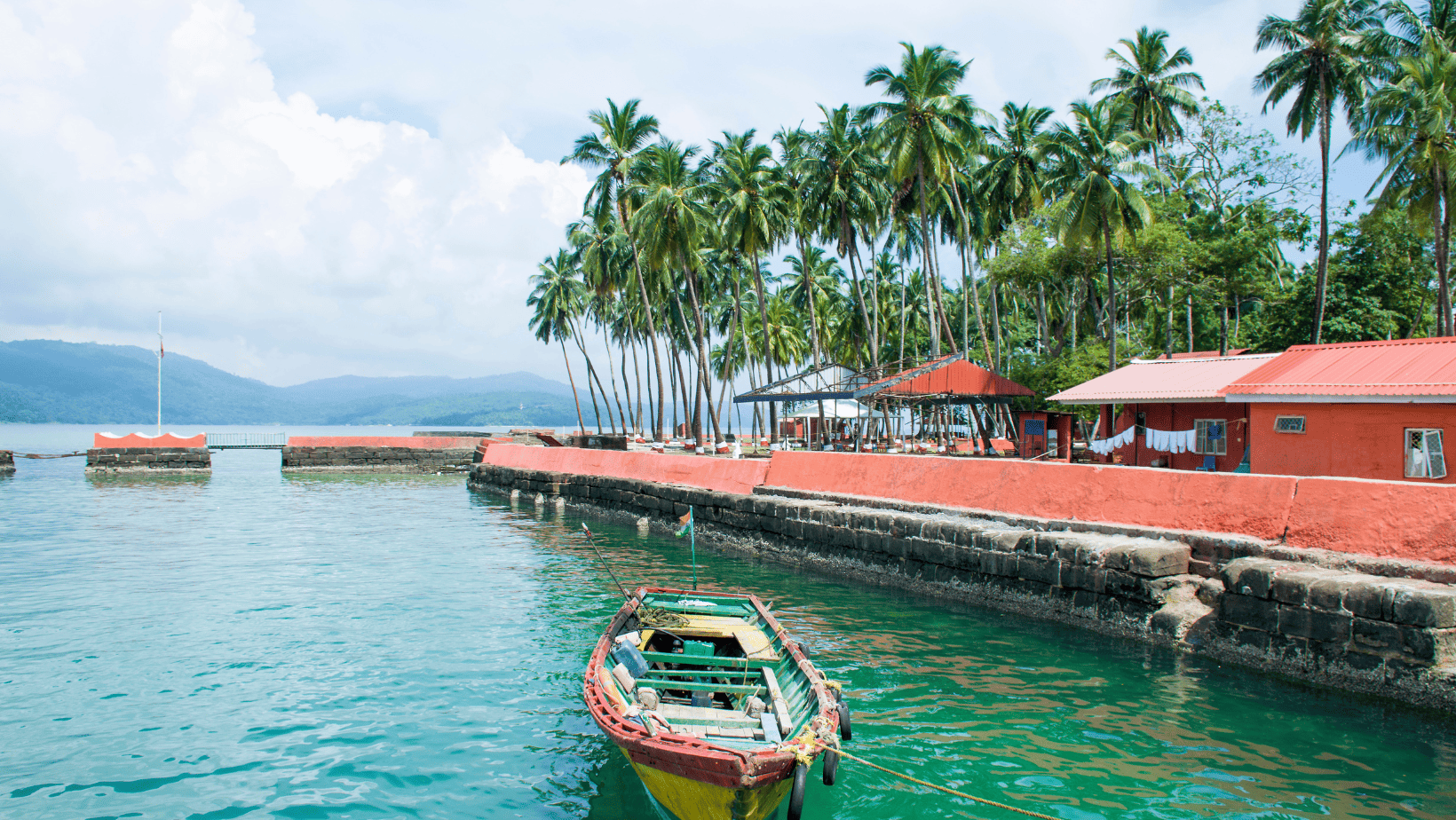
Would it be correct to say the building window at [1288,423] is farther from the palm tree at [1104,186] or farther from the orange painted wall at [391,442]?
the orange painted wall at [391,442]

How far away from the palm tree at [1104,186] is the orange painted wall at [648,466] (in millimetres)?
14360

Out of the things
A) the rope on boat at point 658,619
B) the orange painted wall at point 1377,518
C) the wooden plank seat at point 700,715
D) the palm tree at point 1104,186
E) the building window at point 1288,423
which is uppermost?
the palm tree at point 1104,186


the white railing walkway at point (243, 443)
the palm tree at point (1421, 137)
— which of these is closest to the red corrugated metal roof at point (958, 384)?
the palm tree at point (1421, 137)

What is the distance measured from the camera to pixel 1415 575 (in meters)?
9.77

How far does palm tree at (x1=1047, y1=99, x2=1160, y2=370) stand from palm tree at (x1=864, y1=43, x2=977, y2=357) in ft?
13.9

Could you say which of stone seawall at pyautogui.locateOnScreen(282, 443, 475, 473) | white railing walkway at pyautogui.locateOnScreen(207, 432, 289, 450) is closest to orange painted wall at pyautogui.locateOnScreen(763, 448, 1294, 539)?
stone seawall at pyautogui.locateOnScreen(282, 443, 475, 473)

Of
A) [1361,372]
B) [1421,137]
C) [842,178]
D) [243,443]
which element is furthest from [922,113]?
[243,443]

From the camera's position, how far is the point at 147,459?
48.4 metres

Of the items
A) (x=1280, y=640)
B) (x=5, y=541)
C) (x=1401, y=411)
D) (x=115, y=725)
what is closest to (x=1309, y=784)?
(x=1280, y=640)

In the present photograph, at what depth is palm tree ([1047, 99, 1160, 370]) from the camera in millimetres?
28938

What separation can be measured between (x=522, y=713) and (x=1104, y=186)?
2665 centimetres

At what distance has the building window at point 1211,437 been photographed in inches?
781

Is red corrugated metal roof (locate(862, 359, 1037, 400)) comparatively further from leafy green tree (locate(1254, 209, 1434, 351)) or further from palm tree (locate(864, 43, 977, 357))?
leafy green tree (locate(1254, 209, 1434, 351))

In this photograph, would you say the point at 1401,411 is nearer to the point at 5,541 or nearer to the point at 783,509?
the point at 783,509
